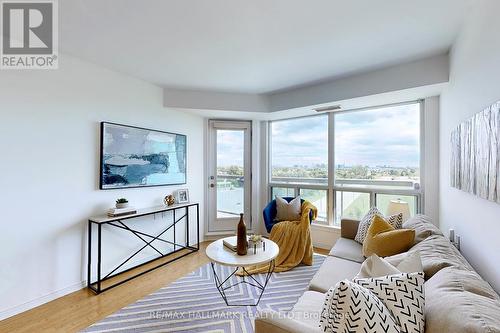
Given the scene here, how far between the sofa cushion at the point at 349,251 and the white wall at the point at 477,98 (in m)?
0.77

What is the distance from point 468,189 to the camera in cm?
162

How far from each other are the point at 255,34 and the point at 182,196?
97.2 inches

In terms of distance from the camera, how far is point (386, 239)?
6.35 feet

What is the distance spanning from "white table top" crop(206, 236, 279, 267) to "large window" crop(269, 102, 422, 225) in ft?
6.28

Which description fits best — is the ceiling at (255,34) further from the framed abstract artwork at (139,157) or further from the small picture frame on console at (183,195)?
the small picture frame on console at (183,195)

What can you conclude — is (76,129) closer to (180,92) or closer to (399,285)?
(180,92)

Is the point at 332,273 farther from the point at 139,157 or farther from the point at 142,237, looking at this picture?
the point at 139,157

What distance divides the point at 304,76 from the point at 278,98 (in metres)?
0.75

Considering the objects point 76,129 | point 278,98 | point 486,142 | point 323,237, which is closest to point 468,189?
point 486,142

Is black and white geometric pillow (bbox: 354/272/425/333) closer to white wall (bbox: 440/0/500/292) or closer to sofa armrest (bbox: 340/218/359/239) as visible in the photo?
white wall (bbox: 440/0/500/292)

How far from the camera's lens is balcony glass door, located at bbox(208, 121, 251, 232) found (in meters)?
4.13

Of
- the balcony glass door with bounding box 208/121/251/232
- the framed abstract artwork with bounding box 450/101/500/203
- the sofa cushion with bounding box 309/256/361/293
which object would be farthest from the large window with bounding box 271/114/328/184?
the framed abstract artwork with bounding box 450/101/500/203

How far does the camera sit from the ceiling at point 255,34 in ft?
5.52

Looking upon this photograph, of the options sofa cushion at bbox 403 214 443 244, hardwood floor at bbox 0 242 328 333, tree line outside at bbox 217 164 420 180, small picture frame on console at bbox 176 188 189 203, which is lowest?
hardwood floor at bbox 0 242 328 333
